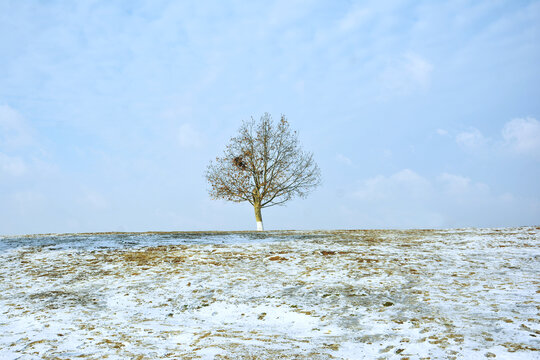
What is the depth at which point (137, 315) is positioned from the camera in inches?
347

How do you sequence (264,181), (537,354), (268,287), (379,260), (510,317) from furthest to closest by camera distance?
(264,181) → (379,260) → (268,287) → (510,317) → (537,354)

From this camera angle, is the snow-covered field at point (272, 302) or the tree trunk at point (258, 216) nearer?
the snow-covered field at point (272, 302)

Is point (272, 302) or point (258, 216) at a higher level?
point (258, 216)

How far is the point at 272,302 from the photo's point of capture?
30.3ft

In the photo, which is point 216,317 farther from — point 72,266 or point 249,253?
point 72,266

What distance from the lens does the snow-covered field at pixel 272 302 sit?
21.4ft

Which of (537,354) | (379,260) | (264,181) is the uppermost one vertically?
(264,181)

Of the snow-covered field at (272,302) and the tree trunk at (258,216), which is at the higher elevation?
the tree trunk at (258,216)

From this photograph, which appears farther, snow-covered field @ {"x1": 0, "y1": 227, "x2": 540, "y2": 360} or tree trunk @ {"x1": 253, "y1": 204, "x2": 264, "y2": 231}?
tree trunk @ {"x1": 253, "y1": 204, "x2": 264, "y2": 231}

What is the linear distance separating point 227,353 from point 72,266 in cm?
962

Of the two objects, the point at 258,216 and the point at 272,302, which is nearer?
the point at 272,302

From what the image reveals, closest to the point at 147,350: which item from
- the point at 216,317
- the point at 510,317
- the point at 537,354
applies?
the point at 216,317

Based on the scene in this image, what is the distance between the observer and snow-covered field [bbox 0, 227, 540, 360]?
6508 mm

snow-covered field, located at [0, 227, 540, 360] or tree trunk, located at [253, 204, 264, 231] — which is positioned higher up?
tree trunk, located at [253, 204, 264, 231]
